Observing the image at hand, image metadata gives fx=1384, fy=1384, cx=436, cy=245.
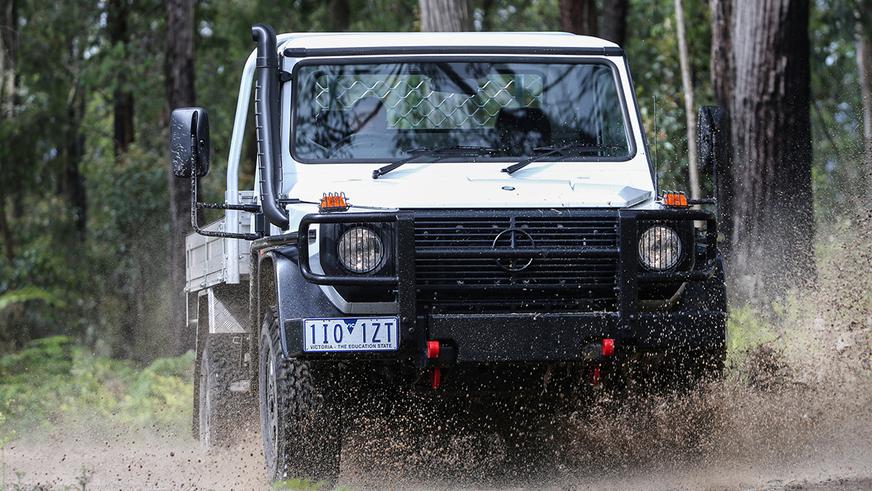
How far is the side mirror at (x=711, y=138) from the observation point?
7.30m

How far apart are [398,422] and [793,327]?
3509 millimetres

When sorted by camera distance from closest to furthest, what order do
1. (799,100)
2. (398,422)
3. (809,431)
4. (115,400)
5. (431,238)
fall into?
(431,238), (398,422), (809,431), (799,100), (115,400)

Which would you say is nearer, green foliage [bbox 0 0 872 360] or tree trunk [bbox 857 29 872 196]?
tree trunk [bbox 857 29 872 196]

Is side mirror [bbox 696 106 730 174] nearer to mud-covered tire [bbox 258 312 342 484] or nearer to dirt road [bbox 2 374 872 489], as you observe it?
dirt road [bbox 2 374 872 489]

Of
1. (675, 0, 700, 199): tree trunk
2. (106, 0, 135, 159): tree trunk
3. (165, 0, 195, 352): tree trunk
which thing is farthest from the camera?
Answer: (106, 0, 135, 159): tree trunk

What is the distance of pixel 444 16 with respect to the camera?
1430cm

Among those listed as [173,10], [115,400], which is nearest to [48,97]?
[173,10]

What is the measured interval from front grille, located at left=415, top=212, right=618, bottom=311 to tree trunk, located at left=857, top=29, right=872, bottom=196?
3.99 m

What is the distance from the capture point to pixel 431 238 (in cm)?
627

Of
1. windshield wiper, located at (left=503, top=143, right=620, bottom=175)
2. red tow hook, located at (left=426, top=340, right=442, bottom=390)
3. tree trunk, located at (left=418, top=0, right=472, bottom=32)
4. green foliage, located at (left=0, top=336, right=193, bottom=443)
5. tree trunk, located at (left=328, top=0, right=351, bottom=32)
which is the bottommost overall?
green foliage, located at (left=0, top=336, right=193, bottom=443)

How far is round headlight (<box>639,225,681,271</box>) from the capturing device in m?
6.45

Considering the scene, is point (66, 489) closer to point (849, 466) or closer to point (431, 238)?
point (431, 238)

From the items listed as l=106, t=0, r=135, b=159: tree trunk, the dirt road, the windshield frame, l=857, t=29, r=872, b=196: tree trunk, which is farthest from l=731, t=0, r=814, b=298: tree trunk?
l=106, t=0, r=135, b=159: tree trunk

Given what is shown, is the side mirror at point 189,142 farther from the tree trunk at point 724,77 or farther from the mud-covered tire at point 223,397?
the tree trunk at point 724,77
